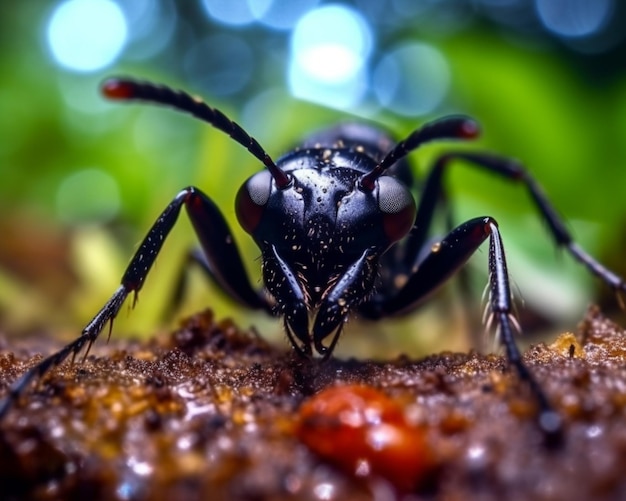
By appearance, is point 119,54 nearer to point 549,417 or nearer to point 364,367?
point 364,367

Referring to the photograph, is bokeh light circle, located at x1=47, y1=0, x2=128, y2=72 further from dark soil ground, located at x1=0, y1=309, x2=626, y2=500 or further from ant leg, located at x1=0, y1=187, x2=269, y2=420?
dark soil ground, located at x1=0, y1=309, x2=626, y2=500

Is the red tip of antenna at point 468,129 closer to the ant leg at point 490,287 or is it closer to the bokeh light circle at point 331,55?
the ant leg at point 490,287

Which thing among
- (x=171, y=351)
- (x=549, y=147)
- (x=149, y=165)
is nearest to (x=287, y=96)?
(x=149, y=165)

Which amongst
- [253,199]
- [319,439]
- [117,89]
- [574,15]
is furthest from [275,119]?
[574,15]

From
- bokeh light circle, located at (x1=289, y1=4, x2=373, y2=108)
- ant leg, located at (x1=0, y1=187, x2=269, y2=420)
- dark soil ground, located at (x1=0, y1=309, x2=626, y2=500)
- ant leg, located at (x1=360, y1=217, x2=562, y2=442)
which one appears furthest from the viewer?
bokeh light circle, located at (x1=289, y1=4, x2=373, y2=108)

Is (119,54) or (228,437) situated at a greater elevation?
(119,54)

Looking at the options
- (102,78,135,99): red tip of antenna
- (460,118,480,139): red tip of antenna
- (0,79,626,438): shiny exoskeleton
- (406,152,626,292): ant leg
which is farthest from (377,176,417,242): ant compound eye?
(102,78,135,99): red tip of antenna

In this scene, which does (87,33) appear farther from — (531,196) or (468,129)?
(468,129)
